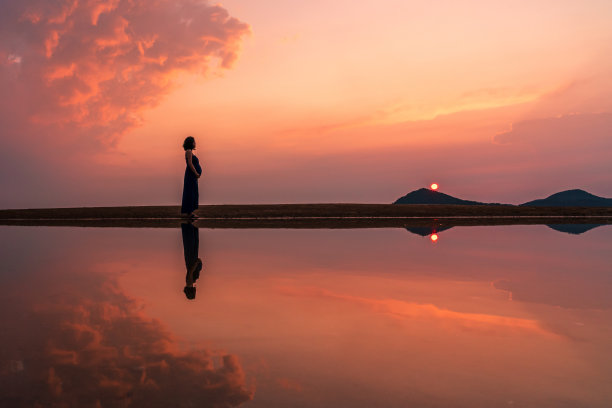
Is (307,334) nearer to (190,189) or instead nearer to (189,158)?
(189,158)

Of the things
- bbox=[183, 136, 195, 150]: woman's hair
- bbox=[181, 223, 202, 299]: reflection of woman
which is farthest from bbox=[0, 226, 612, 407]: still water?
bbox=[183, 136, 195, 150]: woman's hair

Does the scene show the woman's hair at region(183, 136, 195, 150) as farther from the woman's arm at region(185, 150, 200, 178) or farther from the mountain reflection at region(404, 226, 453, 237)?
the mountain reflection at region(404, 226, 453, 237)

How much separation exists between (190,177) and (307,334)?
16.6 metres

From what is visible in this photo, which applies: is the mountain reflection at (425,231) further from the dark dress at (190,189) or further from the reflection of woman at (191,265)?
the dark dress at (190,189)

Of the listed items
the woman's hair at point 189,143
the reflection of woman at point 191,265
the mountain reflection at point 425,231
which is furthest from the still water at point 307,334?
the woman's hair at point 189,143

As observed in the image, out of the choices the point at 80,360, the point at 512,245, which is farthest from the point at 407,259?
the point at 80,360

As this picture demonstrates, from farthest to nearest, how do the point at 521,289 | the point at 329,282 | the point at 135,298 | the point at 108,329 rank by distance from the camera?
the point at 329,282, the point at 521,289, the point at 135,298, the point at 108,329

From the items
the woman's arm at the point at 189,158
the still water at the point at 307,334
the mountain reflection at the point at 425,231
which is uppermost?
the woman's arm at the point at 189,158

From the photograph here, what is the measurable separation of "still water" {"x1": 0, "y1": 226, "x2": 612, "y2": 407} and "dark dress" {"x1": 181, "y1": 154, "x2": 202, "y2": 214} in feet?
38.3

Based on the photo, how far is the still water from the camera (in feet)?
8.77

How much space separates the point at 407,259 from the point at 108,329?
18.2 feet

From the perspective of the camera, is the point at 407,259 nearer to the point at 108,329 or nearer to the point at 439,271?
the point at 439,271

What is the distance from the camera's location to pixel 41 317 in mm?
4316

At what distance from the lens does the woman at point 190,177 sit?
60.7ft
